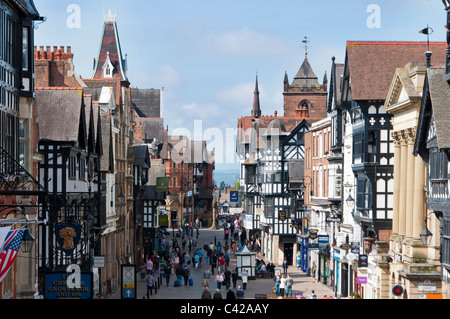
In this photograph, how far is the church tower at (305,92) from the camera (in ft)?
420

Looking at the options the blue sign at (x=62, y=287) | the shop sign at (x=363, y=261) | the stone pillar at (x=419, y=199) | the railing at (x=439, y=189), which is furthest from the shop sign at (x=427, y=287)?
the blue sign at (x=62, y=287)

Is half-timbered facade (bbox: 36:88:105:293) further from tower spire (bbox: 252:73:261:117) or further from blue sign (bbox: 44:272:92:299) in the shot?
tower spire (bbox: 252:73:261:117)

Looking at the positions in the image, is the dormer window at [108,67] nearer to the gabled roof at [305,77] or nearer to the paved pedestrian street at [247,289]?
the gabled roof at [305,77]

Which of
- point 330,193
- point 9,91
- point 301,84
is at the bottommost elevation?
point 330,193

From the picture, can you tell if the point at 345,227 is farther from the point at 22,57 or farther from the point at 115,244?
the point at 22,57

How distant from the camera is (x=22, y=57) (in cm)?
2617

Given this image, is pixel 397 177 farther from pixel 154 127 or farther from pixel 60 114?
pixel 154 127

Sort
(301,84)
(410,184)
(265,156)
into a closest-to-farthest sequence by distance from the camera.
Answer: (410,184) → (265,156) → (301,84)

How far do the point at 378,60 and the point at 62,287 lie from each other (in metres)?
24.7

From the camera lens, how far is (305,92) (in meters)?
129

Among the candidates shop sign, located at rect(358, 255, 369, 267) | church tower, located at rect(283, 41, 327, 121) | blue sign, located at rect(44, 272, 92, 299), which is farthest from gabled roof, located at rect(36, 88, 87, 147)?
church tower, located at rect(283, 41, 327, 121)

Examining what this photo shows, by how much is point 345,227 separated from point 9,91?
26455 millimetres

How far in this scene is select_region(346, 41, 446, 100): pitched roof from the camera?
41.5 m
